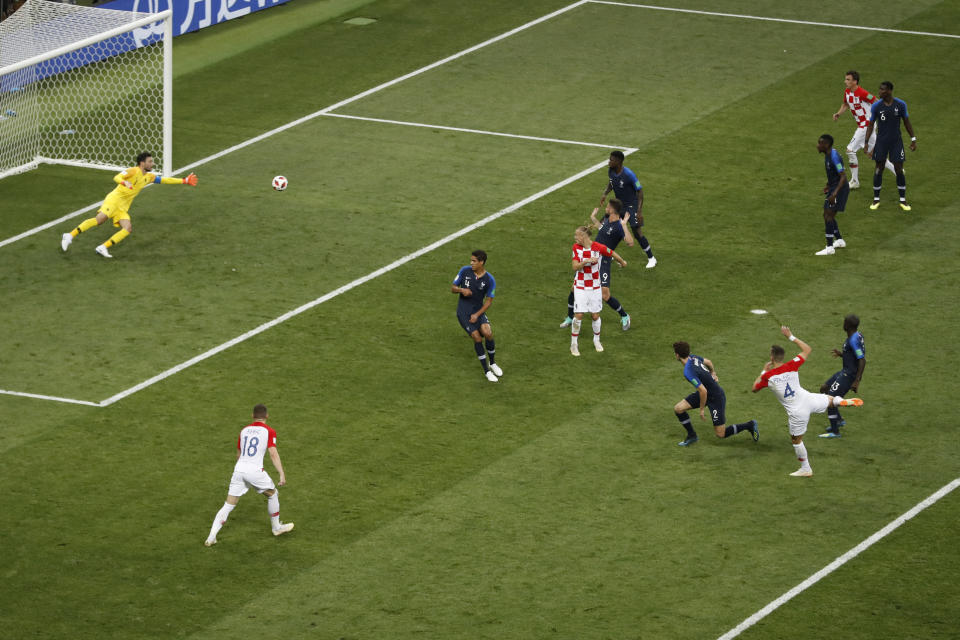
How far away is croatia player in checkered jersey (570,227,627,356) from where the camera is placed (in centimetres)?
2312

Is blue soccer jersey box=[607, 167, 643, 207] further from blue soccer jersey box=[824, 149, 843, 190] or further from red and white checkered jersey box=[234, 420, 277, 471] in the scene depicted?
red and white checkered jersey box=[234, 420, 277, 471]

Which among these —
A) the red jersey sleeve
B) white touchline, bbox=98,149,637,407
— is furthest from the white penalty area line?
the red jersey sleeve

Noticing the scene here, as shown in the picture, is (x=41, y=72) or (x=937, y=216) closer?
(x=937, y=216)

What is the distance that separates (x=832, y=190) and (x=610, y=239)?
399cm

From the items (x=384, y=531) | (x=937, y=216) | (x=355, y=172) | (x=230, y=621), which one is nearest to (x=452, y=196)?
(x=355, y=172)

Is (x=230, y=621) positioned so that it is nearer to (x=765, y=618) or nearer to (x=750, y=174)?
(x=765, y=618)

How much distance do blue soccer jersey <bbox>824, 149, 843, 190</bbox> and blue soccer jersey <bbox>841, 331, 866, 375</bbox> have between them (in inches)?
228

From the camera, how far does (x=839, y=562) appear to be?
18078mm

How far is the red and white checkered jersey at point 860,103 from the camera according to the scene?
2992 cm

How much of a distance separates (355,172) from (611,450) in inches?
457

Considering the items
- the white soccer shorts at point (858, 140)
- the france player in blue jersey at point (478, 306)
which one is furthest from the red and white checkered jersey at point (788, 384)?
the white soccer shorts at point (858, 140)

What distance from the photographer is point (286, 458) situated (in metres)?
20.4

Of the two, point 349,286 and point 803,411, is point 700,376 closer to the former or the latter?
point 803,411

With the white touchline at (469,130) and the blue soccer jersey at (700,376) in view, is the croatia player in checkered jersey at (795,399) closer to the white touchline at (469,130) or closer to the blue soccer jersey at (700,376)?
the blue soccer jersey at (700,376)
